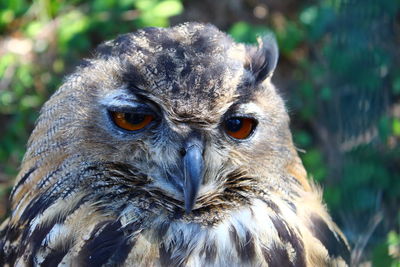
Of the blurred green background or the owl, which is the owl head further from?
the blurred green background

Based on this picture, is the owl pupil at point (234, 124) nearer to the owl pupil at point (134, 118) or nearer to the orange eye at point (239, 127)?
the orange eye at point (239, 127)

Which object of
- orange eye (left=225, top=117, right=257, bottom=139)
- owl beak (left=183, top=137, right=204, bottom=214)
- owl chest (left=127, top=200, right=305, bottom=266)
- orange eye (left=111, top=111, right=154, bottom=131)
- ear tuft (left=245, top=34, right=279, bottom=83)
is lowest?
owl chest (left=127, top=200, right=305, bottom=266)

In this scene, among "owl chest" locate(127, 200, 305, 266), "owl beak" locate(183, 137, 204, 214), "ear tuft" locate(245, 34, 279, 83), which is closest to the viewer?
"owl beak" locate(183, 137, 204, 214)

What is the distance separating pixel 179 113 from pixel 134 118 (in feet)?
0.38

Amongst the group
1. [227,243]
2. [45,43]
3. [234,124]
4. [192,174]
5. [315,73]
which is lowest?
[227,243]

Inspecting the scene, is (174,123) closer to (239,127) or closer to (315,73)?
(239,127)

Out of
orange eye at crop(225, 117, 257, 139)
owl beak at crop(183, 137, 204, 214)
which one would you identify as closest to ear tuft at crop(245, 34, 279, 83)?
orange eye at crop(225, 117, 257, 139)

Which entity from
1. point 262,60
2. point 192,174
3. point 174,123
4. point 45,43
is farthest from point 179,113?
point 45,43

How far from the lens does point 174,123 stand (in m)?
1.47

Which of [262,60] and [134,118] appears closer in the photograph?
[134,118]

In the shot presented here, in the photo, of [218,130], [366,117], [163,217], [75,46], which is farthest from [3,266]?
[75,46]

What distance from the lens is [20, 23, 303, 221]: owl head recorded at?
1.46 metres

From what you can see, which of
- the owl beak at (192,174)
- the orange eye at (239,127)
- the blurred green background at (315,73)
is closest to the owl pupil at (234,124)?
the orange eye at (239,127)

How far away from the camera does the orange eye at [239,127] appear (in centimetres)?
Answer: 152
